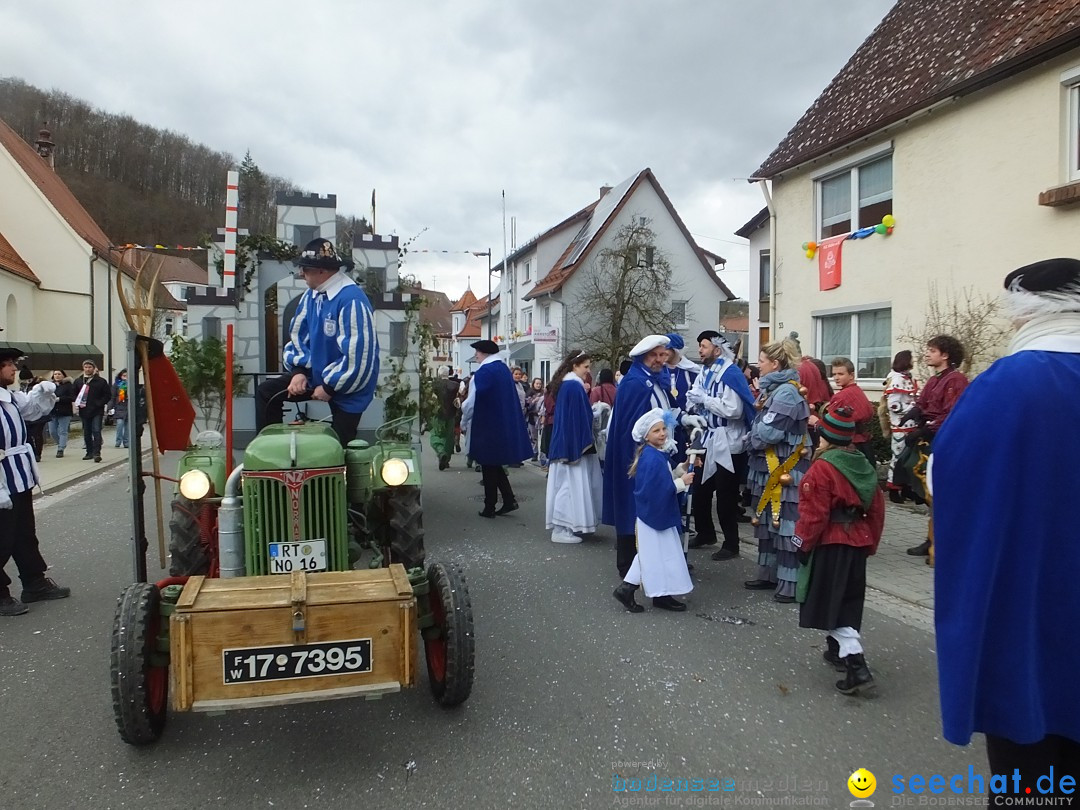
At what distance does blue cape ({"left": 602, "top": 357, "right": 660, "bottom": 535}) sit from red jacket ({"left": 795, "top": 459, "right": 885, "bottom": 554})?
1843 millimetres

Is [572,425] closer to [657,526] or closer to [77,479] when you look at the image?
[657,526]

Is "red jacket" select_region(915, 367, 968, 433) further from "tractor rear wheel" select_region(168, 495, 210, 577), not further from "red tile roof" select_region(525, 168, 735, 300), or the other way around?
"red tile roof" select_region(525, 168, 735, 300)

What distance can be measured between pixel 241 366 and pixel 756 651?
5.58 metres

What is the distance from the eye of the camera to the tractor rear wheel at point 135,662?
282cm

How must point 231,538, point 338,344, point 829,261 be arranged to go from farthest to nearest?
point 829,261 → point 338,344 → point 231,538

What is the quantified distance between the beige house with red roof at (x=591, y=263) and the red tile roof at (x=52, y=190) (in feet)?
59.5

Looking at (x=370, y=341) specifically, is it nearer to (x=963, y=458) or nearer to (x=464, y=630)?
(x=464, y=630)

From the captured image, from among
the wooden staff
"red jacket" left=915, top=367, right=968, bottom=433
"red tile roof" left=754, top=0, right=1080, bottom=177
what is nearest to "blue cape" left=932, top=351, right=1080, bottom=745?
the wooden staff

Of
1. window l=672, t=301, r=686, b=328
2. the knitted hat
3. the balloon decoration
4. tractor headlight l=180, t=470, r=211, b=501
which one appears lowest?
tractor headlight l=180, t=470, r=211, b=501

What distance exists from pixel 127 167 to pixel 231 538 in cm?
7101

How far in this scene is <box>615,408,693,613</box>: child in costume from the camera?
493 cm

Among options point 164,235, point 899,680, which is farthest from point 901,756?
point 164,235

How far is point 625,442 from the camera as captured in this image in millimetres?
5730

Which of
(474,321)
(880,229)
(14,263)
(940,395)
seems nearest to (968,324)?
(880,229)
